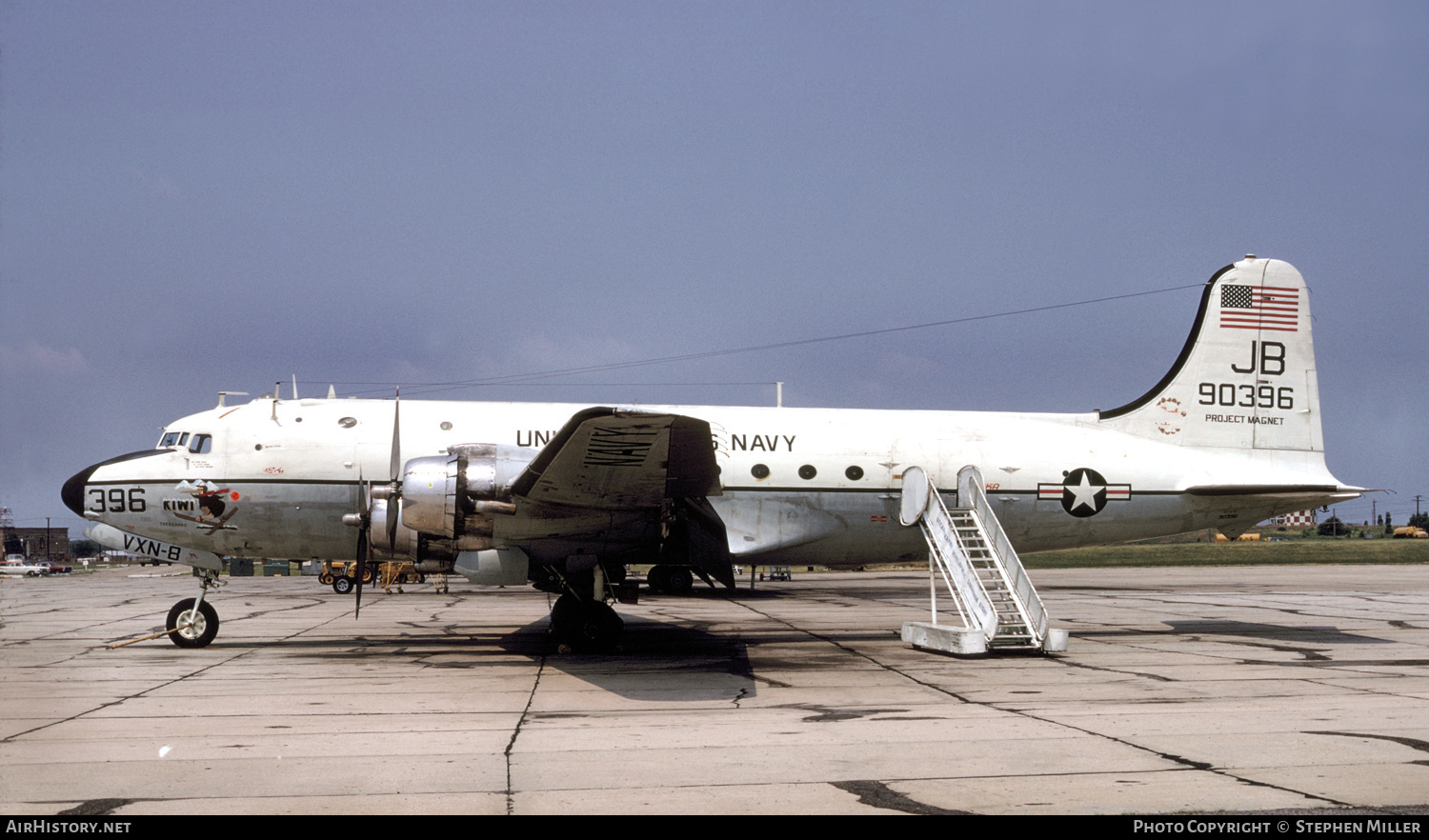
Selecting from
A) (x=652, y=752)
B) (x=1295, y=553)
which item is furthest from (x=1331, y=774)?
(x=1295, y=553)

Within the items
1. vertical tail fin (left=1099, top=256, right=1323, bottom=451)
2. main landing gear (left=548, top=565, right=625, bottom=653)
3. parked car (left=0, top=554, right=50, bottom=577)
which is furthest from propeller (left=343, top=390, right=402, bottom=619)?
parked car (left=0, top=554, right=50, bottom=577)

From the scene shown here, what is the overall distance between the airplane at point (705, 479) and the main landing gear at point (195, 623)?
3 cm

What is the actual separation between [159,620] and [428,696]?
11.9 meters

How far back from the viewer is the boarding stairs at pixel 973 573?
549 inches

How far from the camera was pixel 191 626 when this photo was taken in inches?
549

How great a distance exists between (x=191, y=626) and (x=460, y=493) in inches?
212

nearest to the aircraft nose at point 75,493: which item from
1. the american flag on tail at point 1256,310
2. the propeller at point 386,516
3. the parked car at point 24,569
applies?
the propeller at point 386,516

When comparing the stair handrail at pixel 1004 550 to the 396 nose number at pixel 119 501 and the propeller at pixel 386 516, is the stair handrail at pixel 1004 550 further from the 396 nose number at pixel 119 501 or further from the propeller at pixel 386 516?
the 396 nose number at pixel 119 501

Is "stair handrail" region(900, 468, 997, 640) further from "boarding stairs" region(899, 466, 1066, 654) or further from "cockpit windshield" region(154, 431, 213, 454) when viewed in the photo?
"cockpit windshield" region(154, 431, 213, 454)

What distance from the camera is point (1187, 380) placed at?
16781mm

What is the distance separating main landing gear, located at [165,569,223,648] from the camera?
45.6 feet

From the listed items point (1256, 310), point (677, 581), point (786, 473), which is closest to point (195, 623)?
point (786, 473)

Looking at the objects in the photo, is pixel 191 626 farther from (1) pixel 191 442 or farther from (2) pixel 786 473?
(2) pixel 786 473

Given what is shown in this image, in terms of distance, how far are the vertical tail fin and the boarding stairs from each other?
344cm
